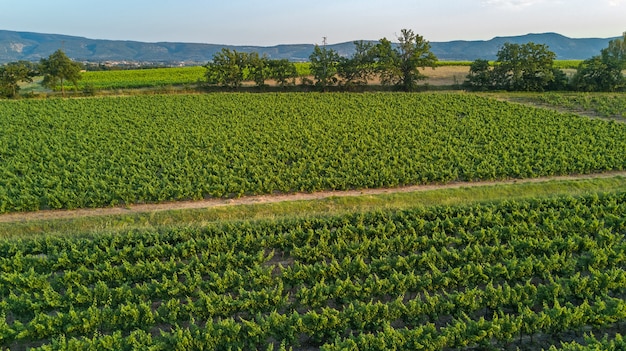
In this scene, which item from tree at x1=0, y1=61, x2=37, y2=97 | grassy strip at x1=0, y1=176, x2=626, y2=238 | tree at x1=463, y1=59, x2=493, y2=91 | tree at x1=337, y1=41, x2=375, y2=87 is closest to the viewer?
grassy strip at x1=0, y1=176, x2=626, y2=238

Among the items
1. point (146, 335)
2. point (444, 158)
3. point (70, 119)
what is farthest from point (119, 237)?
point (70, 119)

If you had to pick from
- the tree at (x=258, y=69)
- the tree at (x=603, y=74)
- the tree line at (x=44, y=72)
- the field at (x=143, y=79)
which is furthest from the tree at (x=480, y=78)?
the tree line at (x=44, y=72)

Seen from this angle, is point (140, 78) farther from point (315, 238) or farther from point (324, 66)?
point (315, 238)

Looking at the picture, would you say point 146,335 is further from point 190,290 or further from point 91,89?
point 91,89

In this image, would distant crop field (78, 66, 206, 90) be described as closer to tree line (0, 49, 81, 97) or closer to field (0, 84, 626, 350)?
tree line (0, 49, 81, 97)

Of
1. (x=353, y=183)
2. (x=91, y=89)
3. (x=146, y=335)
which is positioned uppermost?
(x=91, y=89)

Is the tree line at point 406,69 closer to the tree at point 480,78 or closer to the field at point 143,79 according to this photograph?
the tree at point 480,78

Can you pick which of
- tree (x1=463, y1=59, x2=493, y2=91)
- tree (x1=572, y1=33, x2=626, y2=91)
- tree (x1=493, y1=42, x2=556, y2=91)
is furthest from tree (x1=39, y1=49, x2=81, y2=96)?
tree (x1=572, y1=33, x2=626, y2=91)
